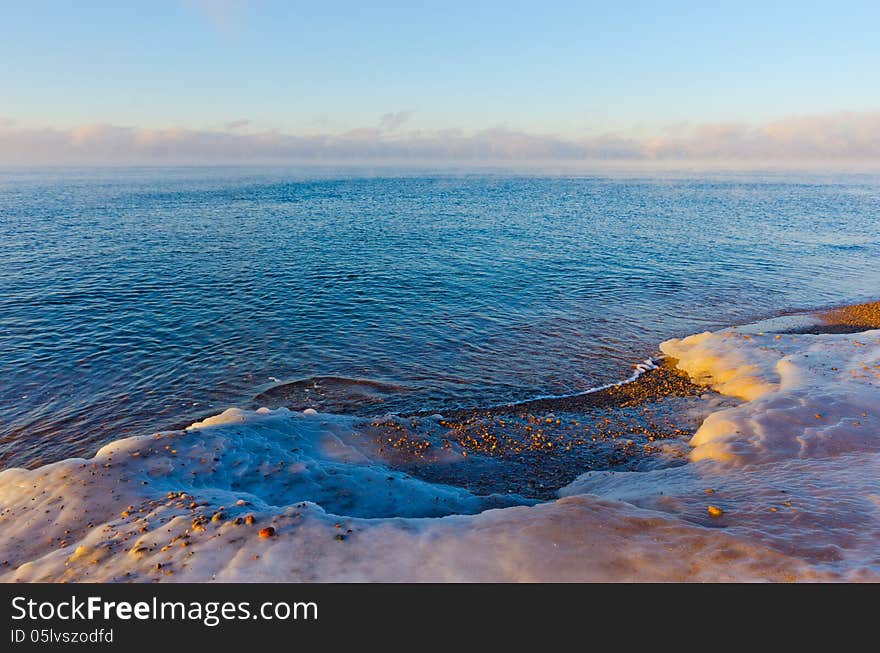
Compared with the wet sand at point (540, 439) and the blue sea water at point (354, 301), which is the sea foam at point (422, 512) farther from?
the blue sea water at point (354, 301)

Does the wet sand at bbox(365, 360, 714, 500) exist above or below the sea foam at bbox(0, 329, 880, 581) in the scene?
below

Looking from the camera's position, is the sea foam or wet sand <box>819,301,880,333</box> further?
wet sand <box>819,301,880,333</box>

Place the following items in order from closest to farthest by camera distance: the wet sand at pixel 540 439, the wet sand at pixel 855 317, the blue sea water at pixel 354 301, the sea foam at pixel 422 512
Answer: the sea foam at pixel 422 512, the wet sand at pixel 540 439, the blue sea water at pixel 354 301, the wet sand at pixel 855 317

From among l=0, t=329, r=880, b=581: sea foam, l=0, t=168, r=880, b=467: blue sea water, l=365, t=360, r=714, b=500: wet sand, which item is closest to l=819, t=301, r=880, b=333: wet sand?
l=0, t=168, r=880, b=467: blue sea water

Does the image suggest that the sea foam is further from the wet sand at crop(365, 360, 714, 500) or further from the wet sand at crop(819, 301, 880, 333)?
the wet sand at crop(819, 301, 880, 333)

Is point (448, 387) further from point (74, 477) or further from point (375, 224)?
point (375, 224)

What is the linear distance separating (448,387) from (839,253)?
56.1 meters

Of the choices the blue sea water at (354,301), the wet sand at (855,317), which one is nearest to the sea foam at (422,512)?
the blue sea water at (354,301)

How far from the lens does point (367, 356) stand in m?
26.4

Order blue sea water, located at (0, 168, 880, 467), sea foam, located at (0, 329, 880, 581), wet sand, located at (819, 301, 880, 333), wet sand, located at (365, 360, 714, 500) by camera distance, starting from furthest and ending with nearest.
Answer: wet sand, located at (819, 301, 880, 333)
blue sea water, located at (0, 168, 880, 467)
wet sand, located at (365, 360, 714, 500)
sea foam, located at (0, 329, 880, 581)

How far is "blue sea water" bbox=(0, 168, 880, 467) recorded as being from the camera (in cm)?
2234

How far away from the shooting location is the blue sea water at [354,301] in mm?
22344

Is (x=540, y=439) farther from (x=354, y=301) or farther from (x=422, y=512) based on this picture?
(x=354, y=301)
